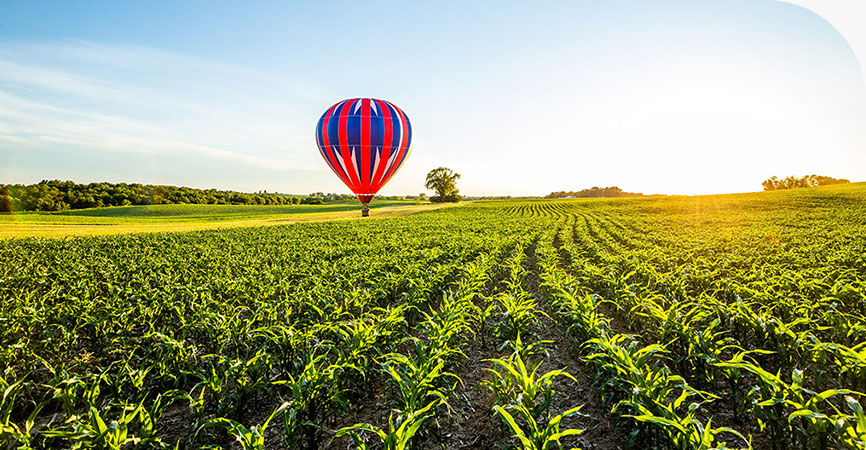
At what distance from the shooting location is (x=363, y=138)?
31969 mm

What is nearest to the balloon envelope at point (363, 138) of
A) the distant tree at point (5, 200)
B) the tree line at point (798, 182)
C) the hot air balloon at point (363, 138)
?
the hot air balloon at point (363, 138)

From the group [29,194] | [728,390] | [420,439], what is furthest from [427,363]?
[29,194]

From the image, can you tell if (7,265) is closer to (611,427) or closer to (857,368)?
(611,427)

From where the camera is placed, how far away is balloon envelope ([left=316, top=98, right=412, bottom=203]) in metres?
31.9

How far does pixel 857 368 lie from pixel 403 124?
1314 inches

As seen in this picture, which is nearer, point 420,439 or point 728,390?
point 420,439

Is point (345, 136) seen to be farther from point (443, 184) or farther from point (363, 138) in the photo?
point (443, 184)

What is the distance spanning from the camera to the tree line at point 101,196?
54.5 m

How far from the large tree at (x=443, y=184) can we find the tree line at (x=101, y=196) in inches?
1738

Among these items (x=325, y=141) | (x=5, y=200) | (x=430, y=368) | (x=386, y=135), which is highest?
(x=386, y=135)

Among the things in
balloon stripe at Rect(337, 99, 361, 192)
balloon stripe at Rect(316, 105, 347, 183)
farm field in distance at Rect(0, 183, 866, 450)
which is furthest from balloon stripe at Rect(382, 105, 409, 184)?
farm field in distance at Rect(0, 183, 866, 450)

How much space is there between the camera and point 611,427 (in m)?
4.11

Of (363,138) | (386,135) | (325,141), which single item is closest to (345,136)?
(363,138)

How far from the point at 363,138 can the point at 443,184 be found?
3115 inches
